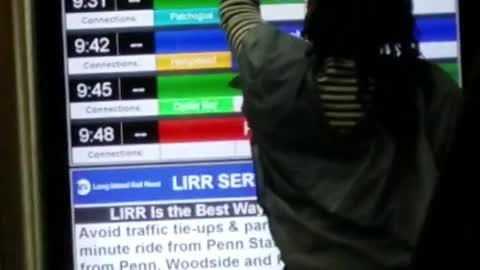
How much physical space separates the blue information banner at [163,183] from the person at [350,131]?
50 centimetres

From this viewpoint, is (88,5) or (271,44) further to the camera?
(88,5)

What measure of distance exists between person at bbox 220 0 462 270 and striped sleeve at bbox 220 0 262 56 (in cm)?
7

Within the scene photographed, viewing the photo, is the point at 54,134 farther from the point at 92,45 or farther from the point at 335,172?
the point at 335,172

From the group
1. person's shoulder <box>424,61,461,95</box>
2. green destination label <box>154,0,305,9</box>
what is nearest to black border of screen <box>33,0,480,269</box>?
green destination label <box>154,0,305,9</box>

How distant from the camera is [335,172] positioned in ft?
6.33

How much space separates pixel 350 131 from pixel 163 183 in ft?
2.28

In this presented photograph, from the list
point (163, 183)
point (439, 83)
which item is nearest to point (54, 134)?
point (163, 183)

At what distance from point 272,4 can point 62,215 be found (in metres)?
0.68

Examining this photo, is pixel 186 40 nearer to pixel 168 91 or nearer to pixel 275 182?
pixel 168 91

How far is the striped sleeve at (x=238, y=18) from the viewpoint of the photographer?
6.68 feet

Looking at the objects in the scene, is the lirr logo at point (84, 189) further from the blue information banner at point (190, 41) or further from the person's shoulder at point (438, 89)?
the person's shoulder at point (438, 89)

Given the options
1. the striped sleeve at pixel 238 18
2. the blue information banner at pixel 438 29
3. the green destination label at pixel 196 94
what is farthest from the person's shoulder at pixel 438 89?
the green destination label at pixel 196 94

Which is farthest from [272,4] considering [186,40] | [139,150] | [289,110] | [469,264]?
[469,264]

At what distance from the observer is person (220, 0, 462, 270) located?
1.88m
